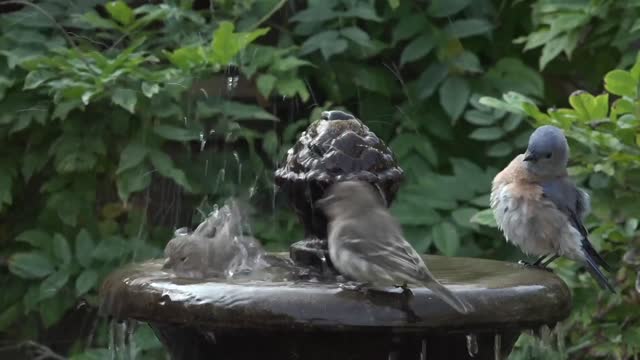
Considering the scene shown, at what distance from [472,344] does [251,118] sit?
238 cm

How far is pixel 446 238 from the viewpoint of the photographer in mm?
4438

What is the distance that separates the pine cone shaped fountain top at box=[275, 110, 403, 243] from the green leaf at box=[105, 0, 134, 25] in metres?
1.90

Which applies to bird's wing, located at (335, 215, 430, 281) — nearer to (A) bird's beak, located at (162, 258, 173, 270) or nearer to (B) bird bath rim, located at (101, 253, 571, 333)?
(B) bird bath rim, located at (101, 253, 571, 333)

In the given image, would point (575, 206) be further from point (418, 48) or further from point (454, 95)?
point (418, 48)

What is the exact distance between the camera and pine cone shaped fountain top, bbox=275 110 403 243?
297 cm

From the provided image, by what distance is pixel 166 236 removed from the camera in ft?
16.3

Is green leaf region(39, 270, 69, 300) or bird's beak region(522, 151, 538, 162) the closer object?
bird's beak region(522, 151, 538, 162)

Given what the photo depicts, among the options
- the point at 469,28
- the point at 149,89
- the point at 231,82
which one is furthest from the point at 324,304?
the point at 469,28

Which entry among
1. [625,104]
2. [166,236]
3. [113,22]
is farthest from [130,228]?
[625,104]

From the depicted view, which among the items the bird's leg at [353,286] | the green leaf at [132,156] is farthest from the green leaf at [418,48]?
the bird's leg at [353,286]

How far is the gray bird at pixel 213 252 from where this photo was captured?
297cm

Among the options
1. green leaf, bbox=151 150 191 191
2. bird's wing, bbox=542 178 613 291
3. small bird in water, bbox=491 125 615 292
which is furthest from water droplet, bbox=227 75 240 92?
bird's wing, bbox=542 178 613 291

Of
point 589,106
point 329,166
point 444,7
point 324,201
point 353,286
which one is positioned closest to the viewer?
point 353,286

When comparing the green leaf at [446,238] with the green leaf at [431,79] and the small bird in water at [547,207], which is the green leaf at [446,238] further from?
the green leaf at [431,79]
